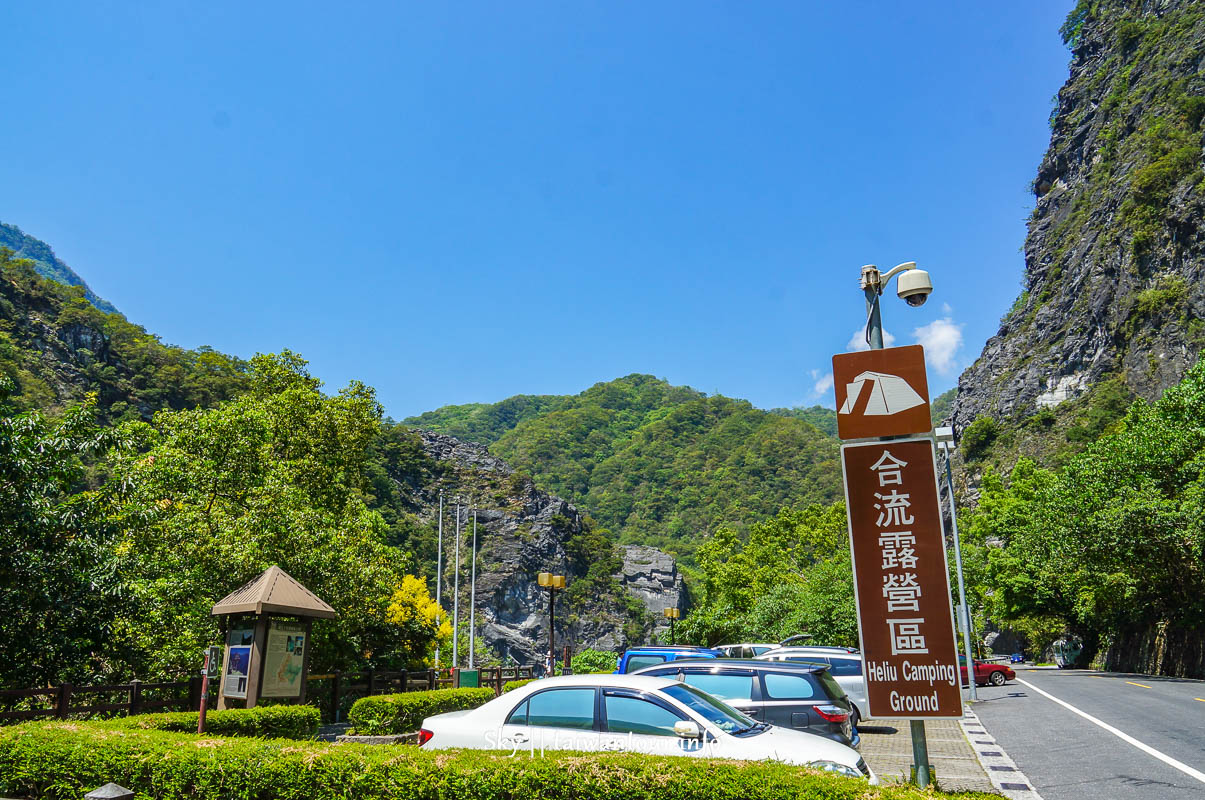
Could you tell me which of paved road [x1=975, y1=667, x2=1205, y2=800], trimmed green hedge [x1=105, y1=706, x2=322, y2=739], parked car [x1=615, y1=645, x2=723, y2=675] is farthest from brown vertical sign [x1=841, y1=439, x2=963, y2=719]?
parked car [x1=615, y1=645, x2=723, y2=675]

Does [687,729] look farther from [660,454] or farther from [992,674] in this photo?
[660,454]

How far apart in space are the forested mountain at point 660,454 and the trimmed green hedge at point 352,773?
3539 inches

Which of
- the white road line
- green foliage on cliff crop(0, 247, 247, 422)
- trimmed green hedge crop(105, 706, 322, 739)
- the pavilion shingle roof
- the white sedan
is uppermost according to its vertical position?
green foliage on cliff crop(0, 247, 247, 422)

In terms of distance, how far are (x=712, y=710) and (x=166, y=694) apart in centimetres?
1441

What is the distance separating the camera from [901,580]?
5965mm

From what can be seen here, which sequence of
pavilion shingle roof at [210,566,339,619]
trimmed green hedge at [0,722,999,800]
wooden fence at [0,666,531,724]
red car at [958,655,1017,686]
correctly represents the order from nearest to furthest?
trimmed green hedge at [0,722,999,800] → wooden fence at [0,666,531,724] → pavilion shingle roof at [210,566,339,619] → red car at [958,655,1017,686]

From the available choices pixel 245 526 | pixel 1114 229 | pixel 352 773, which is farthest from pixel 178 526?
pixel 1114 229

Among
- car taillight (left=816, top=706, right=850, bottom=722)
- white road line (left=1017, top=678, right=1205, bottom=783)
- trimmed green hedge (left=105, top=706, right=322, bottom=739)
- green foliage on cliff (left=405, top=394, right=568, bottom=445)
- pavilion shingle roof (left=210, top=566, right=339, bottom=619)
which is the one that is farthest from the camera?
green foliage on cliff (left=405, top=394, right=568, bottom=445)

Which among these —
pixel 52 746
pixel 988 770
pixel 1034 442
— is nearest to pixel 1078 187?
pixel 1034 442

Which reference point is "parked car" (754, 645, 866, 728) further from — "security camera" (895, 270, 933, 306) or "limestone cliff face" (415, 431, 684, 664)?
"limestone cliff face" (415, 431, 684, 664)

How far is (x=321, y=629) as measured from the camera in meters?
21.1

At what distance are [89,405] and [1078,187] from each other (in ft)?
318

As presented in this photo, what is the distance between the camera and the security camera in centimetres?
730

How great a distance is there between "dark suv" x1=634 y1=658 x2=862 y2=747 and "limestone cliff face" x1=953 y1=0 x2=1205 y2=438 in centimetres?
5650
